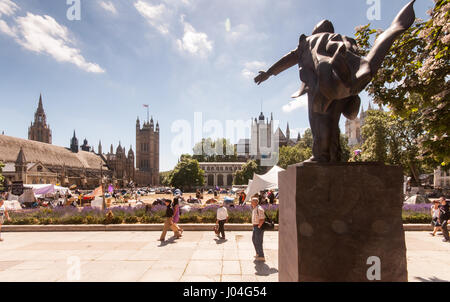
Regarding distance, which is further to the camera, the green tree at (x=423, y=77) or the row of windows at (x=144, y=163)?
the row of windows at (x=144, y=163)

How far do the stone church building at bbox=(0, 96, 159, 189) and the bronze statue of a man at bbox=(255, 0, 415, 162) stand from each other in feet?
144

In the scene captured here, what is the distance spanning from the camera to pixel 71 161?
84438 mm

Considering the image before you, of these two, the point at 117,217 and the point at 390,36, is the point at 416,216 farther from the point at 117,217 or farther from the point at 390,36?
the point at 117,217

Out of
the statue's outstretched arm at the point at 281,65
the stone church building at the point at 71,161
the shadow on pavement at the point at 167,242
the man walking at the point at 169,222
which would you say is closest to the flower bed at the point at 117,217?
the man walking at the point at 169,222

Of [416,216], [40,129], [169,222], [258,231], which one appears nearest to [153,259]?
[169,222]

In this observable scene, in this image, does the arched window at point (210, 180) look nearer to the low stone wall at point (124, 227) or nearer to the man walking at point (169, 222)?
the low stone wall at point (124, 227)

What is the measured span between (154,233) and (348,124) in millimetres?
137059

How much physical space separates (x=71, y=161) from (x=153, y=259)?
94.5 metres

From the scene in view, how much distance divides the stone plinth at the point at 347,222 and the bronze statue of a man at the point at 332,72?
49 centimetres

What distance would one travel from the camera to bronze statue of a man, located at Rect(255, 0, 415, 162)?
3033 mm

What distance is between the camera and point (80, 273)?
18.3ft

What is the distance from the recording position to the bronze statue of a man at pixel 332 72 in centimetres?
303

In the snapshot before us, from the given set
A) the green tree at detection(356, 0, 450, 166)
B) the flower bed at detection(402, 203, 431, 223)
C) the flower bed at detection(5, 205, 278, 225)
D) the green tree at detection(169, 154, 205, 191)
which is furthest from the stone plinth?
the green tree at detection(169, 154, 205, 191)

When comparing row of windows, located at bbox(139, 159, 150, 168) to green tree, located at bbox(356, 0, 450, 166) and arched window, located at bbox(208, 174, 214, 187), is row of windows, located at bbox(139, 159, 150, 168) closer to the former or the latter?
arched window, located at bbox(208, 174, 214, 187)
